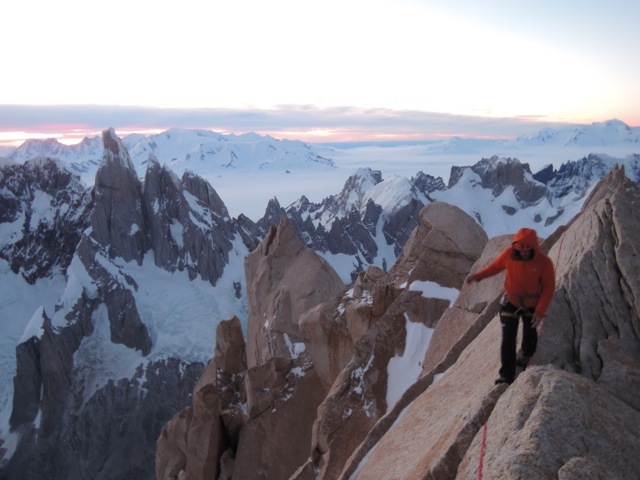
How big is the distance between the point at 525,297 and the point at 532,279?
35cm

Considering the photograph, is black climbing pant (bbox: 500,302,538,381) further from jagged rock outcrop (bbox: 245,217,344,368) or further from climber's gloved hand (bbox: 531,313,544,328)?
jagged rock outcrop (bbox: 245,217,344,368)

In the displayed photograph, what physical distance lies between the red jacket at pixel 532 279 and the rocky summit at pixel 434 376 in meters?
0.94

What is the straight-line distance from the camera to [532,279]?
966 cm

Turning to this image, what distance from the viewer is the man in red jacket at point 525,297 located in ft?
30.8

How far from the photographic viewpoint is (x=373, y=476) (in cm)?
1111

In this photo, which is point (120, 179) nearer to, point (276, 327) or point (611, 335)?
point (276, 327)

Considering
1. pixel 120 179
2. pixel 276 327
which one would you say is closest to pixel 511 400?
pixel 276 327

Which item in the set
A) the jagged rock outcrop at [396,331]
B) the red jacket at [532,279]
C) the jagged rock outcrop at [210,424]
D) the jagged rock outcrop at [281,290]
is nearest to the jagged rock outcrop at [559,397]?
the red jacket at [532,279]

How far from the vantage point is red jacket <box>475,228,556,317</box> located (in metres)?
9.48

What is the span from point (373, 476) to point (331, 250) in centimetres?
14992

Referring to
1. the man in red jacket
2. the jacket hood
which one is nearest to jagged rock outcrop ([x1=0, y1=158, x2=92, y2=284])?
the man in red jacket

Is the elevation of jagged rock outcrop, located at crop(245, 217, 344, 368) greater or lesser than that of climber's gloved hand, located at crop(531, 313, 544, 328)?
lesser

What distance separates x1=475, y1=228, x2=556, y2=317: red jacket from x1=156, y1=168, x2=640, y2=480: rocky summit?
0.94m

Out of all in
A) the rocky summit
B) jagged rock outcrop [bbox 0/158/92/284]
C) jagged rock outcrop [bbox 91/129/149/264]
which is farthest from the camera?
jagged rock outcrop [bbox 0/158/92/284]
